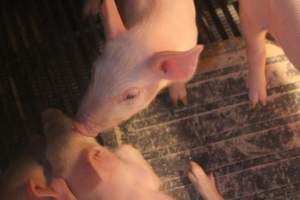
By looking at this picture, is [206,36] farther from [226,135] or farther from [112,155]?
[112,155]

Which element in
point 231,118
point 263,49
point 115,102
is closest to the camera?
point 115,102

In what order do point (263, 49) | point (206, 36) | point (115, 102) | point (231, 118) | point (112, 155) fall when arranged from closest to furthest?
point (115, 102)
point (112, 155)
point (263, 49)
point (231, 118)
point (206, 36)

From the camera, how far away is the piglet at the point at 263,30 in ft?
4.13

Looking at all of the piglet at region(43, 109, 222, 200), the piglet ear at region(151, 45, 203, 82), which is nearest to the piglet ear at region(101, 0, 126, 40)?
the piglet ear at region(151, 45, 203, 82)

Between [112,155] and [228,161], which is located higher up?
[112,155]

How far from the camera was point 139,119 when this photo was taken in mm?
1614

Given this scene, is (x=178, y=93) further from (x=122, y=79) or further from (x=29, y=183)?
(x=29, y=183)

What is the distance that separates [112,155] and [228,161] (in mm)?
409

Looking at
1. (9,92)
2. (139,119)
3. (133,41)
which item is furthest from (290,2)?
(9,92)

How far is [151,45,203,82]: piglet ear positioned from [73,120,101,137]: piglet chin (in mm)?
204

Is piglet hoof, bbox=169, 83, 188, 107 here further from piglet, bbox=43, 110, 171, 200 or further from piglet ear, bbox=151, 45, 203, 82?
piglet ear, bbox=151, 45, 203, 82

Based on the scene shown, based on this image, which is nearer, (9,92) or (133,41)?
A: (133,41)

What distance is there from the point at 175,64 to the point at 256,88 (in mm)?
481

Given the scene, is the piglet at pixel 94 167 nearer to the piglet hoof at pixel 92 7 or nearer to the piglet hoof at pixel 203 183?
the piglet hoof at pixel 203 183
